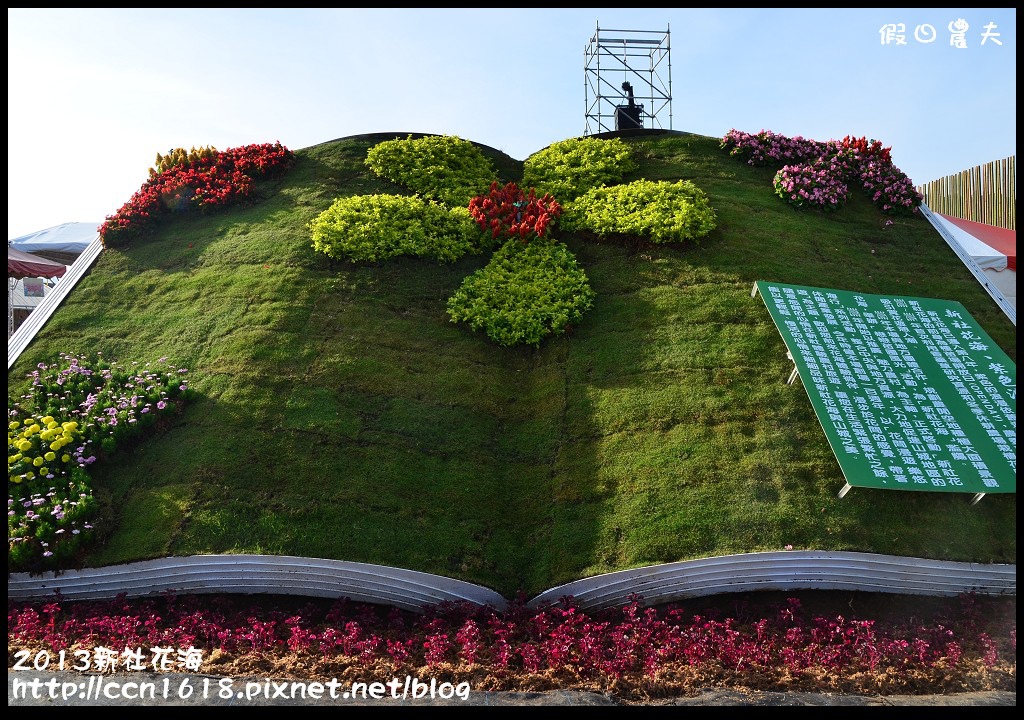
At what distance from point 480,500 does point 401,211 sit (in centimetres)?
562

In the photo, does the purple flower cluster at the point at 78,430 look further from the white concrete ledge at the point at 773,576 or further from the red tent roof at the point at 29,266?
the red tent roof at the point at 29,266

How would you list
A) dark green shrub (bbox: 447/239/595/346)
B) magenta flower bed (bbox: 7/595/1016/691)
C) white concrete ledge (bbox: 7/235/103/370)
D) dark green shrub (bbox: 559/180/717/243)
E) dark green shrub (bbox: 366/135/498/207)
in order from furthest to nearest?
dark green shrub (bbox: 366/135/498/207) < dark green shrub (bbox: 559/180/717/243) < dark green shrub (bbox: 447/239/595/346) < white concrete ledge (bbox: 7/235/103/370) < magenta flower bed (bbox: 7/595/1016/691)

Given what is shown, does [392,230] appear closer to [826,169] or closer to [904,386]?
[904,386]

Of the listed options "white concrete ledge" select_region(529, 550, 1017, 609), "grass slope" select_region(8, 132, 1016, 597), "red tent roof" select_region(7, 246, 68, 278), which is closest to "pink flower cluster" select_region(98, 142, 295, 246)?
A: "grass slope" select_region(8, 132, 1016, 597)

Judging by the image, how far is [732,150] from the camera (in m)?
13.5

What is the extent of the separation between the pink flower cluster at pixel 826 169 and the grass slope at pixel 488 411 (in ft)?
2.55

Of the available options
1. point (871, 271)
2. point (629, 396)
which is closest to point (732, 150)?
point (871, 271)

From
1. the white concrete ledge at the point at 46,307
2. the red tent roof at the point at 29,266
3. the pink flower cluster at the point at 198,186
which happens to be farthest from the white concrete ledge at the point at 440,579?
the red tent roof at the point at 29,266

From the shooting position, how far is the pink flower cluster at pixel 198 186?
11.5m

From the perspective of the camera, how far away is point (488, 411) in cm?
846

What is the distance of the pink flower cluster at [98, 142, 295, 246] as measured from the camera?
11.5m

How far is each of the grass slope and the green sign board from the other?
30 centimetres

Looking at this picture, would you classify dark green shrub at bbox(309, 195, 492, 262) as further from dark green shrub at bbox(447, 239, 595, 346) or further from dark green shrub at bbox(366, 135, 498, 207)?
dark green shrub at bbox(366, 135, 498, 207)

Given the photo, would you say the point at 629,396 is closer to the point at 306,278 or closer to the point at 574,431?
the point at 574,431
